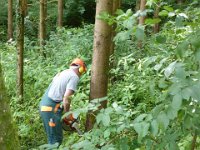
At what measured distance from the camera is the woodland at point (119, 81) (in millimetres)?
2041

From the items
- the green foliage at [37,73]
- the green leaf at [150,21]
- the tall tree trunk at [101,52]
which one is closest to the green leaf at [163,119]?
the green leaf at [150,21]

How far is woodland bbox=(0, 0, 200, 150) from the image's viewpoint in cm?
204

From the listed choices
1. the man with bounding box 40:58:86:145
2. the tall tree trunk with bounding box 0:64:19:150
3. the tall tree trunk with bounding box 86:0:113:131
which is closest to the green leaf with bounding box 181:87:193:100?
the tall tree trunk with bounding box 0:64:19:150

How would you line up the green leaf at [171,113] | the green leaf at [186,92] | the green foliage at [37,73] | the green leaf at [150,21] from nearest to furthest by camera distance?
the green leaf at [186,92] < the green leaf at [171,113] < the green leaf at [150,21] < the green foliage at [37,73]

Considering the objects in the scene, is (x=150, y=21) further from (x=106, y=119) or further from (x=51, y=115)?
(x=51, y=115)

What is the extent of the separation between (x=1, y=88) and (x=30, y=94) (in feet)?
20.5

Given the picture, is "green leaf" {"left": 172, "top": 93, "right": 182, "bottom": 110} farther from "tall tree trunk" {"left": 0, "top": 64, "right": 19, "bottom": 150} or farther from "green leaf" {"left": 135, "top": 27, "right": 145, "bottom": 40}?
"tall tree trunk" {"left": 0, "top": 64, "right": 19, "bottom": 150}

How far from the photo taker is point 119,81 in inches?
355

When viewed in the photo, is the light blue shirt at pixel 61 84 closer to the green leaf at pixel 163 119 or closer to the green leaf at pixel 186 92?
the green leaf at pixel 163 119

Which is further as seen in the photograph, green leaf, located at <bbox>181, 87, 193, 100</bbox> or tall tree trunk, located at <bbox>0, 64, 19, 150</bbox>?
tall tree trunk, located at <bbox>0, 64, 19, 150</bbox>

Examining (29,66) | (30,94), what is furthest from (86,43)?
(30,94)

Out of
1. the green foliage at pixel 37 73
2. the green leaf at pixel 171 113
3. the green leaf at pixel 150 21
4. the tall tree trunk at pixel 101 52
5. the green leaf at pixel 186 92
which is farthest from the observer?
the green foliage at pixel 37 73

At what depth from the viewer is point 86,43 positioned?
10.5m

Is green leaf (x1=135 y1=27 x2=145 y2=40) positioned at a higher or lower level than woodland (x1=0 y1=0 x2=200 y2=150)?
higher
